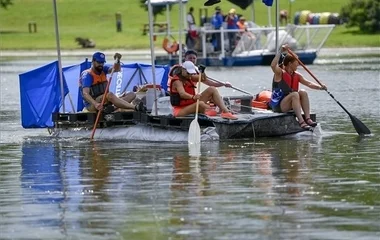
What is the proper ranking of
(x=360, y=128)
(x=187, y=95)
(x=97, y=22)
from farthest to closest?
(x=97, y=22) < (x=360, y=128) < (x=187, y=95)

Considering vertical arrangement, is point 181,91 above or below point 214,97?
above

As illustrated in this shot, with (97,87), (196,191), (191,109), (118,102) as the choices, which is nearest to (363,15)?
(97,87)

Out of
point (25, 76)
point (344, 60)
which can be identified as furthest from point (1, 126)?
point (344, 60)

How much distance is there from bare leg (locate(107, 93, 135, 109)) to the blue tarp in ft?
4.12

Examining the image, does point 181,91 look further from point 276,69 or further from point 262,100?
point 262,100

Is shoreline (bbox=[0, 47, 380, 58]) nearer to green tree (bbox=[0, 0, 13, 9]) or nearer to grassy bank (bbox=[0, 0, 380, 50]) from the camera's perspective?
grassy bank (bbox=[0, 0, 380, 50])

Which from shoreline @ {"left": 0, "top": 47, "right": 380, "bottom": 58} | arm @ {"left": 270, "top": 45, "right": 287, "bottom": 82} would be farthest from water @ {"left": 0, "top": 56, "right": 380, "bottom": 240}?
shoreline @ {"left": 0, "top": 47, "right": 380, "bottom": 58}

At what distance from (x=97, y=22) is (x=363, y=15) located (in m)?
17.4

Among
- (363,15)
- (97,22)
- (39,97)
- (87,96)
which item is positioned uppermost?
(87,96)

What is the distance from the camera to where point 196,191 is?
1449 cm

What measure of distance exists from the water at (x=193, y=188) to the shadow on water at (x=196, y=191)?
0.04 feet

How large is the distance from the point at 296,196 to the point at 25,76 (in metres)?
9.95

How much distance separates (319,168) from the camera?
16391mm

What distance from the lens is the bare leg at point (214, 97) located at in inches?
799
